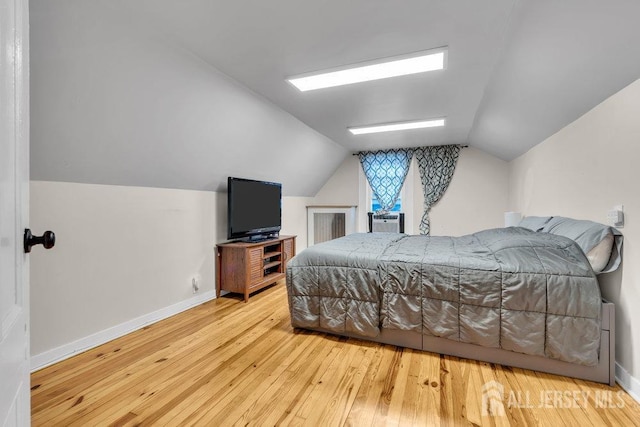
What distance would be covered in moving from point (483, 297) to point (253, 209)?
2856 millimetres

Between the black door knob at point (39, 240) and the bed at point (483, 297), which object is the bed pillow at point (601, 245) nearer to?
the bed at point (483, 297)

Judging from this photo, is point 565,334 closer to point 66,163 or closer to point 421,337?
point 421,337

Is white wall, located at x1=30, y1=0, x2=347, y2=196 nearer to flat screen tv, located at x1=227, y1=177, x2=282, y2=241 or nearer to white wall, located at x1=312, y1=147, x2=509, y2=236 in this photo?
flat screen tv, located at x1=227, y1=177, x2=282, y2=241

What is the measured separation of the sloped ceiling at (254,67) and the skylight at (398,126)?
1.97ft

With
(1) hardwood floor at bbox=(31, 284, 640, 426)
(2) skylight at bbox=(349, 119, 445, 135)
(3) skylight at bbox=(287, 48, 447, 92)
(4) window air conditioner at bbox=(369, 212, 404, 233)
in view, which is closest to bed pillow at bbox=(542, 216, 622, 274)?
(1) hardwood floor at bbox=(31, 284, 640, 426)

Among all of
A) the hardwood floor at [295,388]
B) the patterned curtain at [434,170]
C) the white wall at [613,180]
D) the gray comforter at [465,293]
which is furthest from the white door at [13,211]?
the patterned curtain at [434,170]

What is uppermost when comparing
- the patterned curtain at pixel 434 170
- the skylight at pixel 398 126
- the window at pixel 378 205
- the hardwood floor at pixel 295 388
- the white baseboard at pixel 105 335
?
the skylight at pixel 398 126

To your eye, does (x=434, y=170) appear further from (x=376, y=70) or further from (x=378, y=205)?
(x=376, y=70)

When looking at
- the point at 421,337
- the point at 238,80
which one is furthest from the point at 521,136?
the point at 238,80

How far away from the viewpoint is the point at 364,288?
2.42m

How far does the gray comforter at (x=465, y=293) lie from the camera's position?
1.90 metres

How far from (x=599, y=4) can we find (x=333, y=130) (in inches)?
122

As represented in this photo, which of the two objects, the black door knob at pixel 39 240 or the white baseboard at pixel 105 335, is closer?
the black door knob at pixel 39 240

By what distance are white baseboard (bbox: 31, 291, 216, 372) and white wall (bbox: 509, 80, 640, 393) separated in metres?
3.61
